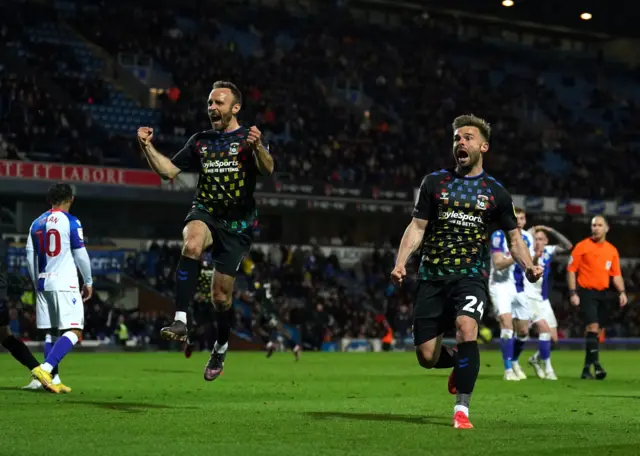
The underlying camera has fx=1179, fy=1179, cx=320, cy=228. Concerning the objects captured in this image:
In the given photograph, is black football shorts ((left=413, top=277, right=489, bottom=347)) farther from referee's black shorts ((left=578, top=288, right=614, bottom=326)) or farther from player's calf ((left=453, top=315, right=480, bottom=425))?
referee's black shorts ((left=578, top=288, right=614, bottom=326))

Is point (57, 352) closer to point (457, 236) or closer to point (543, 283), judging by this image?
point (457, 236)

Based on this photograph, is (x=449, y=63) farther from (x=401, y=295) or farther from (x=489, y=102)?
(x=401, y=295)

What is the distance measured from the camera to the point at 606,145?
52500 mm

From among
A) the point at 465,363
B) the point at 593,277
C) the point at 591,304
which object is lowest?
the point at 465,363

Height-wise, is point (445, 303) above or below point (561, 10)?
below

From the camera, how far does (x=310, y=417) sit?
10148 mm

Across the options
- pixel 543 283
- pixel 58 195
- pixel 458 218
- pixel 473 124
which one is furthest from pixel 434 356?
pixel 543 283

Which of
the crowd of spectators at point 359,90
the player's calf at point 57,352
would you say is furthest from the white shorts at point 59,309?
the crowd of spectators at point 359,90

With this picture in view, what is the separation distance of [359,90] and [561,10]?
1141 centimetres

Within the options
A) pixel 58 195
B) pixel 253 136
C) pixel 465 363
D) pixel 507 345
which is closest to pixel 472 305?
pixel 465 363

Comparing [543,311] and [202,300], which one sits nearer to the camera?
[543,311]

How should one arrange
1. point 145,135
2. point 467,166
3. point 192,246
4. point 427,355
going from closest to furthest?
point 467,166, point 427,355, point 145,135, point 192,246

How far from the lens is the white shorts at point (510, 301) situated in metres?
18.5

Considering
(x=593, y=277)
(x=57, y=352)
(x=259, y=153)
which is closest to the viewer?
(x=259, y=153)
